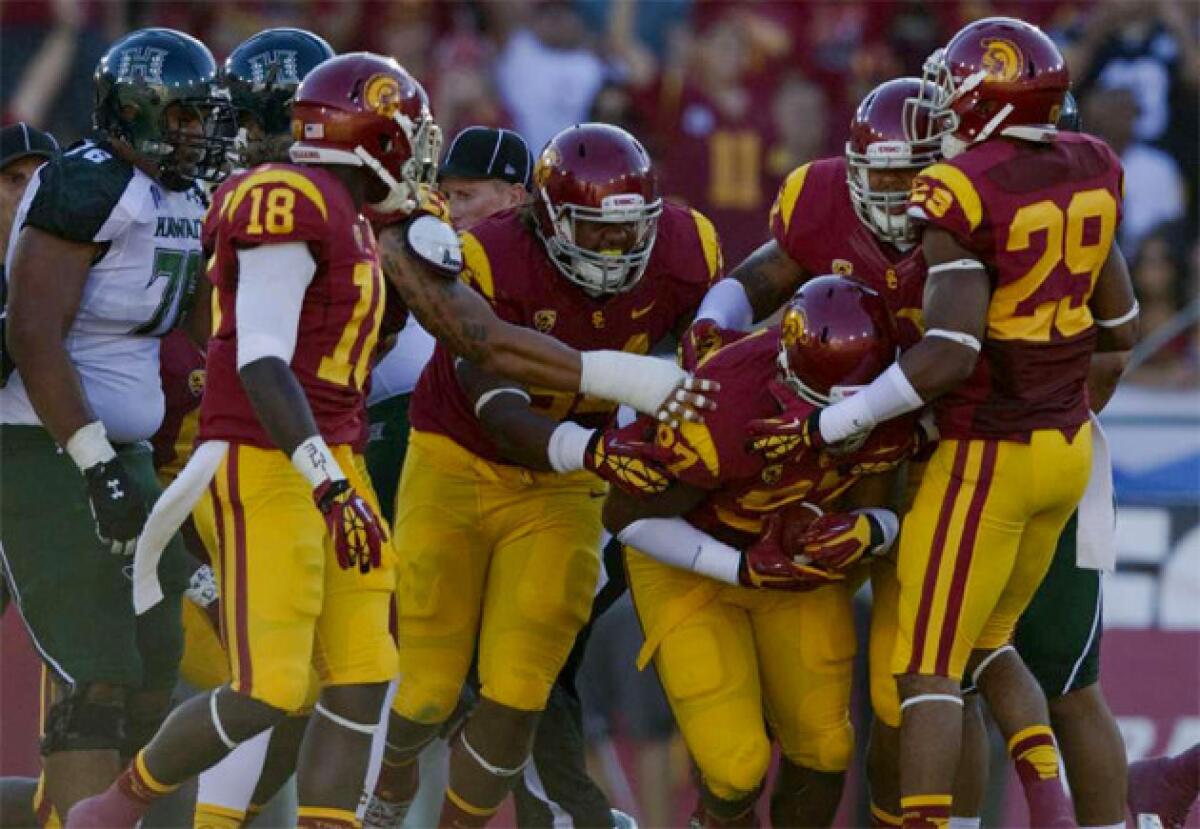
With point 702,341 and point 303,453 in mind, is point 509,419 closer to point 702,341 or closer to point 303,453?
point 702,341

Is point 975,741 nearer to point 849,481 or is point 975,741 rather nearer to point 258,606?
point 849,481

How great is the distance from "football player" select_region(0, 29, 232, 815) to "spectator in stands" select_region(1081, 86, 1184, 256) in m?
5.04

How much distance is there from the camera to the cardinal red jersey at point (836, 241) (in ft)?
18.8

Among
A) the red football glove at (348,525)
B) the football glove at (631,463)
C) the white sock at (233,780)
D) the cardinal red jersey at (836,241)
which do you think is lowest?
the white sock at (233,780)

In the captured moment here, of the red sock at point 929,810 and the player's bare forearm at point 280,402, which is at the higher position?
the player's bare forearm at point 280,402

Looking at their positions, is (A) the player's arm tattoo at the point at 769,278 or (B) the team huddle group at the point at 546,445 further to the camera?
(A) the player's arm tattoo at the point at 769,278

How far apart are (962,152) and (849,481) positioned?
31.5 inches

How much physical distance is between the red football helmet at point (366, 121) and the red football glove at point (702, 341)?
78 cm

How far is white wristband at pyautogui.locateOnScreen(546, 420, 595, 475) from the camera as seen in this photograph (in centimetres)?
558

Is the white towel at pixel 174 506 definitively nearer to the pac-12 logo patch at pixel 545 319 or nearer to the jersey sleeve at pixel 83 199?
the jersey sleeve at pixel 83 199

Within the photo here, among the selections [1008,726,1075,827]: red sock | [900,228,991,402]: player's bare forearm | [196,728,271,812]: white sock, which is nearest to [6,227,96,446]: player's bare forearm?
[196,728,271,812]: white sock

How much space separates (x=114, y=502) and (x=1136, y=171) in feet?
18.8

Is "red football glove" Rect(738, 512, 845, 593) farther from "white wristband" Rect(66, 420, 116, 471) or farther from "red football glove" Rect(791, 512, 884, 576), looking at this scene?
"white wristband" Rect(66, 420, 116, 471)

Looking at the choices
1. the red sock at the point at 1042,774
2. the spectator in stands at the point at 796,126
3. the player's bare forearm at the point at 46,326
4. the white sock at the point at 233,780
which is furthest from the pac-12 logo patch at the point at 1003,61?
the spectator in stands at the point at 796,126
